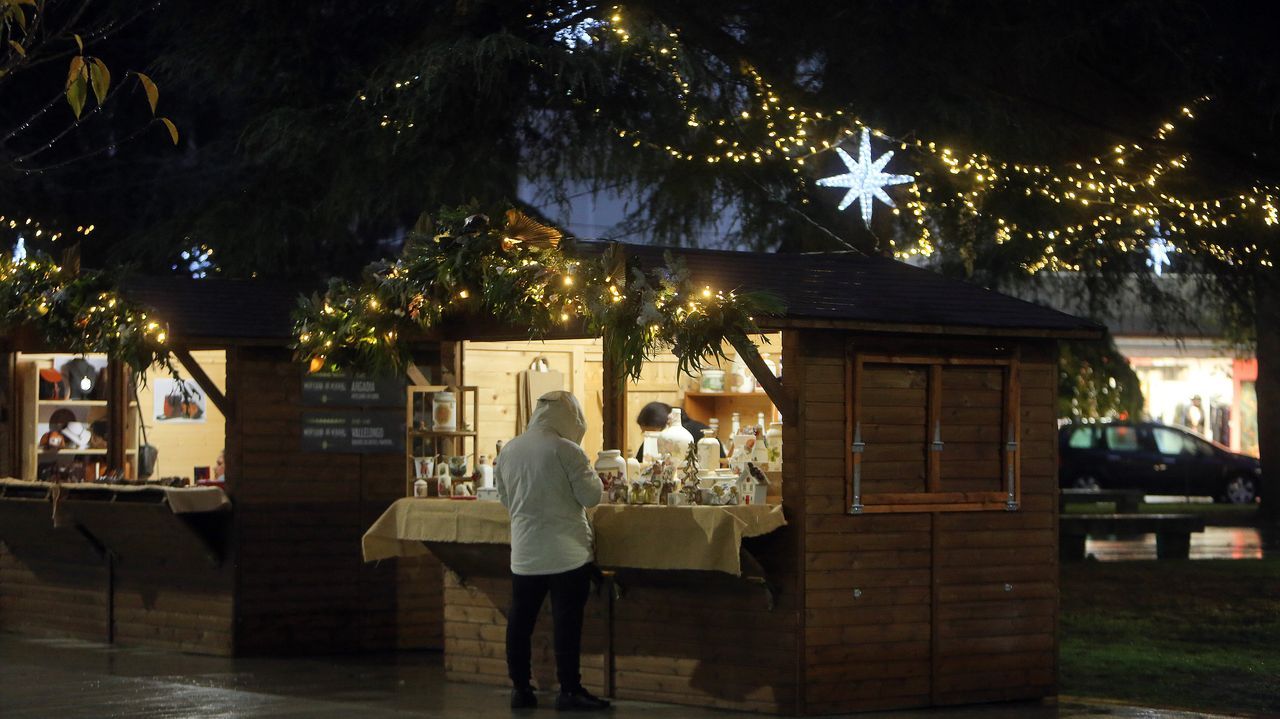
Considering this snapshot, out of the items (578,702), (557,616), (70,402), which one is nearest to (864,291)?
(557,616)

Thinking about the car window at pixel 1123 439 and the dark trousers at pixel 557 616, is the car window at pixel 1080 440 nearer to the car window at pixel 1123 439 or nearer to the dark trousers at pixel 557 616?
the car window at pixel 1123 439

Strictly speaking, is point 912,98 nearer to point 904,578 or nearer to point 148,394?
point 904,578

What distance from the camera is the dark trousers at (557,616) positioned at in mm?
9211

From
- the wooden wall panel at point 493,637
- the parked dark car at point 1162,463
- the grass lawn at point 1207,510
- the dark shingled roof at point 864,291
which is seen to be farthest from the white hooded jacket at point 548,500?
the parked dark car at point 1162,463

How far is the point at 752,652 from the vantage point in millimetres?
9250

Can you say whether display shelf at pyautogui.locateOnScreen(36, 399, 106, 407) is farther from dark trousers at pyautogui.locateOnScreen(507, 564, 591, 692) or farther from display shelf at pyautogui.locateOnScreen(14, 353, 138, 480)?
dark trousers at pyautogui.locateOnScreen(507, 564, 591, 692)

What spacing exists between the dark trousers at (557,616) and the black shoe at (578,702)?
3 centimetres

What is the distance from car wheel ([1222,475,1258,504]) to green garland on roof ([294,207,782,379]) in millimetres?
22074

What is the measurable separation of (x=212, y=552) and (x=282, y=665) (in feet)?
3.22

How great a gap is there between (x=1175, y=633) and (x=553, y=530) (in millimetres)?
5871

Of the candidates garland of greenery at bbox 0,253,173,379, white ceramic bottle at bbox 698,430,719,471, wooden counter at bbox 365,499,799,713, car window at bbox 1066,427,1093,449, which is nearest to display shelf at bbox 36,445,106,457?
garland of greenery at bbox 0,253,173,379

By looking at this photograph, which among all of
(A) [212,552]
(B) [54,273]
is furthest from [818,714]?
(B) [54,273]

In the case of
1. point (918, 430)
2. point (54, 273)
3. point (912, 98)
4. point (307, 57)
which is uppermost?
point (307, 57)

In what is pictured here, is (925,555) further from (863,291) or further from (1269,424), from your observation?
(1269,424)
